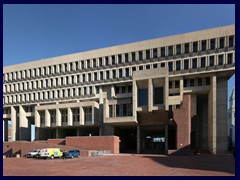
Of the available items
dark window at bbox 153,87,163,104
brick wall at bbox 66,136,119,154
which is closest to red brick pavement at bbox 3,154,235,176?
brick wall at bbox 66,136,119,154

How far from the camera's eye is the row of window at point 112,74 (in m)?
48.5

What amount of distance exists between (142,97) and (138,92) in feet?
4.56

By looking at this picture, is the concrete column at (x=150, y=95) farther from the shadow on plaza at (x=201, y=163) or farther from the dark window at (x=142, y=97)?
the shadow on plaza at (x=201, y=163)

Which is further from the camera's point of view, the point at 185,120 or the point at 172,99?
the point at 172,99

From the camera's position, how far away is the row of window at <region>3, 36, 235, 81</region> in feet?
159

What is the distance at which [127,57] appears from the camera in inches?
2218

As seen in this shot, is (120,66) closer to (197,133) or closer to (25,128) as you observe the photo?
(197,133)

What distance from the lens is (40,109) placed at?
60.9 meters

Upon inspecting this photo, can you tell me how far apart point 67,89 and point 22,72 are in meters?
16.7

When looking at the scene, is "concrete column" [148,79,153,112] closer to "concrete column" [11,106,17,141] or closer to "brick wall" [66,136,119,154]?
"brick wall" [66,136,119,154]

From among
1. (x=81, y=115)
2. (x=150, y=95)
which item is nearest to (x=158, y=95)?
(x=150, y=95)

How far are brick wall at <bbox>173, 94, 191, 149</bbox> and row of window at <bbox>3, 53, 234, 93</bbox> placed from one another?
9769 mm
